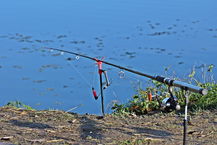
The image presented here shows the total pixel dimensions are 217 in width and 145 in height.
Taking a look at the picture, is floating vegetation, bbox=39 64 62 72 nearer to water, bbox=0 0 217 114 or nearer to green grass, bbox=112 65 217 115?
water, bbox=0 0 217 114

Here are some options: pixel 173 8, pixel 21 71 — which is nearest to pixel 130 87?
pixel 21 71

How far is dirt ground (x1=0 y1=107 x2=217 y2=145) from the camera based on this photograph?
4168 mm

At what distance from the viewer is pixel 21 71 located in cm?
1023

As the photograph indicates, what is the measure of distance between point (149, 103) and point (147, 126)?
97 cm

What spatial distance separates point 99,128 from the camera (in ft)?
14.8

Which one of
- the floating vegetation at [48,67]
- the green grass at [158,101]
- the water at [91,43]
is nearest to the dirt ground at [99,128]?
the green grass at [158,101]

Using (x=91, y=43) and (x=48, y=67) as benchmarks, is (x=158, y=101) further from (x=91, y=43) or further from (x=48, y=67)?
(x=91, y=43)

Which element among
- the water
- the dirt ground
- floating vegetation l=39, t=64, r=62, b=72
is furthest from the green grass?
floating vegetation l=39, t=64, r=62, b=72

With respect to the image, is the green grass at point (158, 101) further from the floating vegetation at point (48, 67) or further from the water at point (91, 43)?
the floating vegetation at point (48, 67)

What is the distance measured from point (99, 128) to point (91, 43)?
7589 mm

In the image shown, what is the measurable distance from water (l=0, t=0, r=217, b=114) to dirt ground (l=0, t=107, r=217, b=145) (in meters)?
1.55

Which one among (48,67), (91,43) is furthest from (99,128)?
(91,43)

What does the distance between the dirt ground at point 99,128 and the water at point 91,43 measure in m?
1.55

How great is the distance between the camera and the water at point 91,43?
28.8ft
